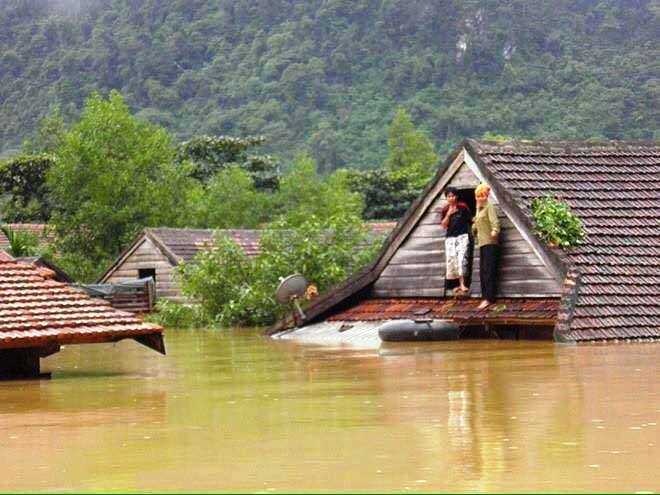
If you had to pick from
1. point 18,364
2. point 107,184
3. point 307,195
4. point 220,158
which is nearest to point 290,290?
point 18,364

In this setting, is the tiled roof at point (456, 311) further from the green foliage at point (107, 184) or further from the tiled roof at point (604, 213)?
the green foliage at point (107, 184)

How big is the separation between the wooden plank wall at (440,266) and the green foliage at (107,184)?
26.2 meters

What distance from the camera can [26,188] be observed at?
6656 cm

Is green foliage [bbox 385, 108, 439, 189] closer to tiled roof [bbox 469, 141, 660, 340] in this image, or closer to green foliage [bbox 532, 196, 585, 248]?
tiled roof [bbox 469, 141, 660, 340]

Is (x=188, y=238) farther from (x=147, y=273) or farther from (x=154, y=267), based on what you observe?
(x=147, y=273)

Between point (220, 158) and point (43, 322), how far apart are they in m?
59.3

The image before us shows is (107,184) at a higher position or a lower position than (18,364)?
higher

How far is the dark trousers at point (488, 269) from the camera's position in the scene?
21188 mm

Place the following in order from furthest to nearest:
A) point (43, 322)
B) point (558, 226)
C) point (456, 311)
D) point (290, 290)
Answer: point (290, 290), point (456, 311), point (558, 226), point (43, 322)

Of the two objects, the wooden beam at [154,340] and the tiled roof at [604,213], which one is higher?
the tiled roof at [604,213]

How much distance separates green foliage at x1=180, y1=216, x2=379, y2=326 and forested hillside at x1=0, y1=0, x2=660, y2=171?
2561 inches

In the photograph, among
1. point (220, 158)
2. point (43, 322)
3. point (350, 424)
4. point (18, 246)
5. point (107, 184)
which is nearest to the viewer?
point (350, 424)

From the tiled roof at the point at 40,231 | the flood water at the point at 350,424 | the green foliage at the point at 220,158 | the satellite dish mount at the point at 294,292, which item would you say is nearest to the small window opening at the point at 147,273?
the tiled roof at the point at 40,231

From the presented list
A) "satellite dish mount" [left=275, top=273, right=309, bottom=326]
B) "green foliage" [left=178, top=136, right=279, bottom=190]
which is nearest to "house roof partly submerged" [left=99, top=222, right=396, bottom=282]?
"satellite dish mount" [left=275, top=273, right=309, bottom=326]
